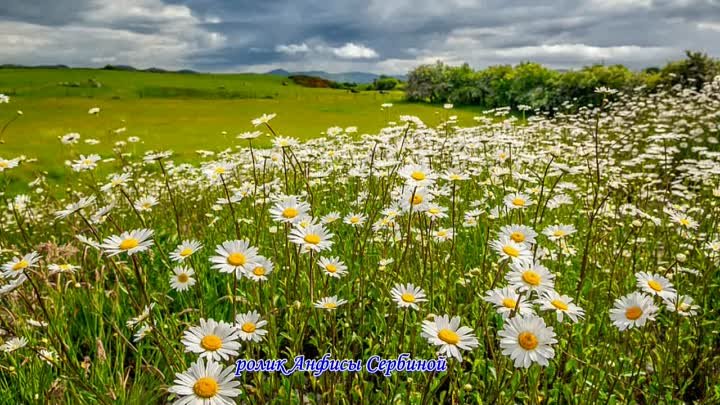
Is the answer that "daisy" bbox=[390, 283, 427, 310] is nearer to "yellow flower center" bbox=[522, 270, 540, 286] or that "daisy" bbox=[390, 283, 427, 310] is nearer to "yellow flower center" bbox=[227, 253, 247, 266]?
"yellow flower center" bbox=[522, 270, 540, 286]

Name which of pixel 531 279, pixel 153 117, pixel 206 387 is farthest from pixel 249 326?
pixel 153 117

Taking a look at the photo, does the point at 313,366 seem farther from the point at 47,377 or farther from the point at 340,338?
the point at 47,377

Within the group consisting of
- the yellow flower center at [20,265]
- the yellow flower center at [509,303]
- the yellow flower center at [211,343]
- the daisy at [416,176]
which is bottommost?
the yellow flower center at [211,343]

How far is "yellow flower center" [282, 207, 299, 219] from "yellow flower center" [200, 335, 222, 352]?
733mm

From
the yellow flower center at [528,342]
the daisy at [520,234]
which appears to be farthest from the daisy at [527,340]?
the daisy at [520,234]

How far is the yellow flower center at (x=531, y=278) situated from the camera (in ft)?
6.13

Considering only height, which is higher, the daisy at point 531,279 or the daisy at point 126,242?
the daisy at point 126,242

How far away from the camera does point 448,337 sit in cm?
172

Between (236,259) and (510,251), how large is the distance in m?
1.27

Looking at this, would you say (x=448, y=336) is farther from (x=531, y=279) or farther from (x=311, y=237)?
(x=311, y=237)

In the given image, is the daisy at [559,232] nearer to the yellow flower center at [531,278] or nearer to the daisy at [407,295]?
the yellow flower center at [531,278]

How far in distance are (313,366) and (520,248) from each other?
1313mm

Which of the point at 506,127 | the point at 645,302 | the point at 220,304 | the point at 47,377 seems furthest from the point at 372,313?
the point at 506,127

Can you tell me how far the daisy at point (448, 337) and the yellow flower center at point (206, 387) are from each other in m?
0.77
